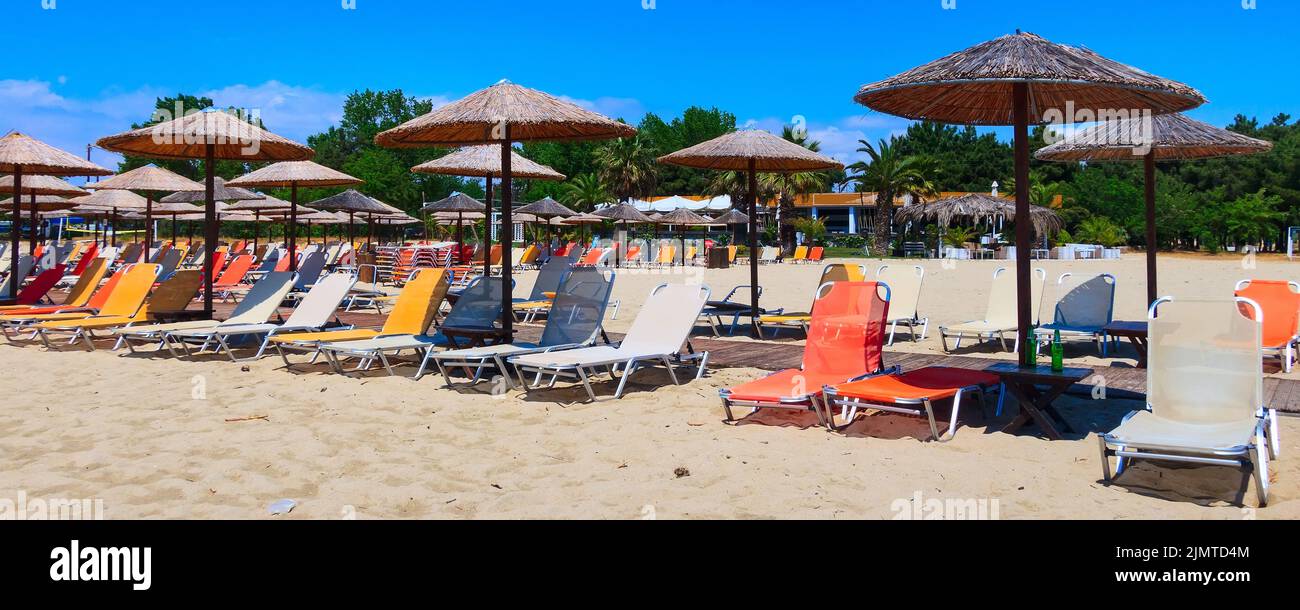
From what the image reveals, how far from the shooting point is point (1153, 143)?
25.5ft

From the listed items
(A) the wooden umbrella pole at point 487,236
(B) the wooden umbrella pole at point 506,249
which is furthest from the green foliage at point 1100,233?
(B) the wooden umbrella pole at point 506,249

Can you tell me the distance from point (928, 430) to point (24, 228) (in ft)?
147

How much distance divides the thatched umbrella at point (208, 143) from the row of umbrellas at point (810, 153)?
17 millimetres

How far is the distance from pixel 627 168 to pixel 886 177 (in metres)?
14.5

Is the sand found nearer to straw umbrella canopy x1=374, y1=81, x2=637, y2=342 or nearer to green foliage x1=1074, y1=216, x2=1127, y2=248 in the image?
straw umbrella canopy x1=374, y1=81, x2=637, y2=342

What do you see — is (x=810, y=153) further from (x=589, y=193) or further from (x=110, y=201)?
(x=589, y=193)

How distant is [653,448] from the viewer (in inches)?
191

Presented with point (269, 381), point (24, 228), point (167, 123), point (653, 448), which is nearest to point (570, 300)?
point (269, 381)

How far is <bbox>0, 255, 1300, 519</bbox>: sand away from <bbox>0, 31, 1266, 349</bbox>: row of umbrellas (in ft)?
3.77

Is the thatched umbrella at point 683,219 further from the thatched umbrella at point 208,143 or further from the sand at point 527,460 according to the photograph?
the sand at point 527,460

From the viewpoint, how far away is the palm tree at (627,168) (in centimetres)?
5100
